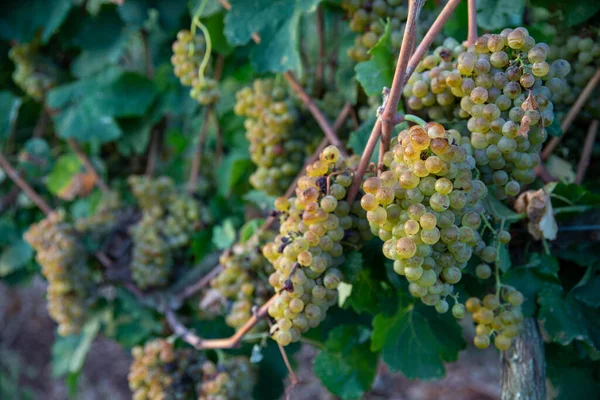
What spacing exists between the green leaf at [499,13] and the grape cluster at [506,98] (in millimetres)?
235

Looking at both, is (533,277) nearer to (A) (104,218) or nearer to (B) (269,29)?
(B) (269,29)

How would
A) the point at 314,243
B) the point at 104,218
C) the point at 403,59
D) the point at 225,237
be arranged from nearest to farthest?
the point at 403,59 → the point at 314,243 → the point at 225,237 → the point at 104,218

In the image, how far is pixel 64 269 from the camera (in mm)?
1500

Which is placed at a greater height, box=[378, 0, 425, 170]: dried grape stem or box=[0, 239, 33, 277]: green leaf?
box=[378, 0, 425, 170]: dried grape stem

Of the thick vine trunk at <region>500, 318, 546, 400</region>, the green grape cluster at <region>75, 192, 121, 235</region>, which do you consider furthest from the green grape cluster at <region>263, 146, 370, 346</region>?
the green grape cluster at <region>75, 192, 121, 235</region>

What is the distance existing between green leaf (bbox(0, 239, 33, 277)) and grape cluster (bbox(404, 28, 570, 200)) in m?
1.69

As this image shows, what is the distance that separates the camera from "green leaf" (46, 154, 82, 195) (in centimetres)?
190

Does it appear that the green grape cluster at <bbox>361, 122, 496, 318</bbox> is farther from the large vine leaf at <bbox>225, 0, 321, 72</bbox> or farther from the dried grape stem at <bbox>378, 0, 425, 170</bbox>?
→ the large vine leaf at <bbox>225, 0, 321, 72</bbox>

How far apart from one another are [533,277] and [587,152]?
1.10 ft

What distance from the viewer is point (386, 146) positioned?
0.77 metres

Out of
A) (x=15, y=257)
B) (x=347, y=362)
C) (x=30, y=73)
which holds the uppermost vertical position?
(x=30, y=73)

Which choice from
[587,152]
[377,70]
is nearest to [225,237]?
[377,70]

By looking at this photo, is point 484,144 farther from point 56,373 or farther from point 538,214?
point 56,373

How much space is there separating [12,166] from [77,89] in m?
0.47
